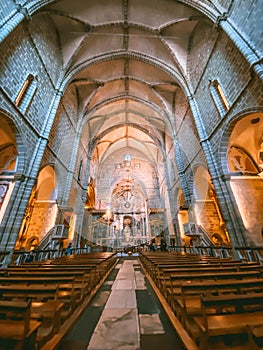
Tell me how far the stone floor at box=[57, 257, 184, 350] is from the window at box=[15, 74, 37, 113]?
792 centimetres

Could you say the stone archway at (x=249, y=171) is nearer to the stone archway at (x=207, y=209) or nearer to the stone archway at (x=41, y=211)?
the stone archway at (x=207, y=209)

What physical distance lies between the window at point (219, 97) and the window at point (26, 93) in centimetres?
876

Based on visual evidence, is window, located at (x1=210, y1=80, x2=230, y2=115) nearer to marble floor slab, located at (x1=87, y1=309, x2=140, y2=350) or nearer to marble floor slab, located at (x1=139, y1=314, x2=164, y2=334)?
marble floor slab, located at (x1=139, y1=314, x2=164, y2=334)

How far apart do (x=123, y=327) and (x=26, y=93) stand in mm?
9088

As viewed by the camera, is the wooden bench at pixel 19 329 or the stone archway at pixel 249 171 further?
the stone archway at pixel 249 171

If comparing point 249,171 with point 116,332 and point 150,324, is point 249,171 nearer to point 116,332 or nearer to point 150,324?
point 150,324

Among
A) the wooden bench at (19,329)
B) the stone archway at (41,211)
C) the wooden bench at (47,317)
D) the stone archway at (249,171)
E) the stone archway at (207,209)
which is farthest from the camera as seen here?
the stone archway at (207,209)

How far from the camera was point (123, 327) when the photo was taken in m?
2.08

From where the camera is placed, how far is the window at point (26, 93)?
6.88 meters

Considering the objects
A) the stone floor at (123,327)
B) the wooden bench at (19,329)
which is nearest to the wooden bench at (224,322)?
the stone floor at (123,327)

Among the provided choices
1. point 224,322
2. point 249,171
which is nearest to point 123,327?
point 224,322

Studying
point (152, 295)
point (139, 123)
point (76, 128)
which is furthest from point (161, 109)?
point (152, 295)

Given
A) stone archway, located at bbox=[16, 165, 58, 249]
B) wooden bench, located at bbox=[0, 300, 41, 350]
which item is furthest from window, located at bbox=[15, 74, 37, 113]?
wooden bench, located at bbox=[0, 300, 41, 350]

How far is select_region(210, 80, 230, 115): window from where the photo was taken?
7.20 m
